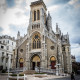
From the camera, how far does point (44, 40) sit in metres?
38.4

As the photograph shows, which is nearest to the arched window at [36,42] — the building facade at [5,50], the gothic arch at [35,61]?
the gothic arch at [35,61]

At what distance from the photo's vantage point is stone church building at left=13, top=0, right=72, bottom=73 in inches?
1434

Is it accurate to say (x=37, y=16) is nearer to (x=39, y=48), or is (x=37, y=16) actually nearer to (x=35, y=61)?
(x=39, y=48)

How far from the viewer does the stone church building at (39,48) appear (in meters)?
36.4

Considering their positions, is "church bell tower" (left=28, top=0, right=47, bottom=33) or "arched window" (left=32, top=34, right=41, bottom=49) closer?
"arched window" (left=32, top=34, right=41, bottom=49)

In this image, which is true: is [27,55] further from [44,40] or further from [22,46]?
[44,40]

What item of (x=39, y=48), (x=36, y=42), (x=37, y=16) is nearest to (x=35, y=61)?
(x=39, y=48)

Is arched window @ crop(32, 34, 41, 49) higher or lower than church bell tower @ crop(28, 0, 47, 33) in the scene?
lower

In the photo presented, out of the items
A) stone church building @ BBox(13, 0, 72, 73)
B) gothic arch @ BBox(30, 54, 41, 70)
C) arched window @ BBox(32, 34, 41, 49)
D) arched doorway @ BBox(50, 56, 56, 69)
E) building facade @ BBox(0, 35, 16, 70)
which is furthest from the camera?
building facade @ BBox(0, 35, 16, 70)

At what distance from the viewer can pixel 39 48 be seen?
1537 inches

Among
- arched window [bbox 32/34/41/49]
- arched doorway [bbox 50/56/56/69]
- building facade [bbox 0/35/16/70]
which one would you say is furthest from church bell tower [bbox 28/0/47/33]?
building facade [bbox 0/35/16/70]

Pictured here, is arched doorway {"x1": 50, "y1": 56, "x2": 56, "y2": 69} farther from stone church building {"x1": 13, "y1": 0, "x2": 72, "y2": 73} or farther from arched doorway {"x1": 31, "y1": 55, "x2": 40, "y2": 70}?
arched doorway {"x1": 31, "y1": 55, "x2": 40, "y2": 70}

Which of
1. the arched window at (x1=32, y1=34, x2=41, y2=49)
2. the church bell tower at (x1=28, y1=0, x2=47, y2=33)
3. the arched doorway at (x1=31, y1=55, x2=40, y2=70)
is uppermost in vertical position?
the church bell tower at (x1=28, y1=0, x2=47, y2=33)

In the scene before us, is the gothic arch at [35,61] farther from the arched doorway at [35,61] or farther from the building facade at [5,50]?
the building facade at [5,50]
